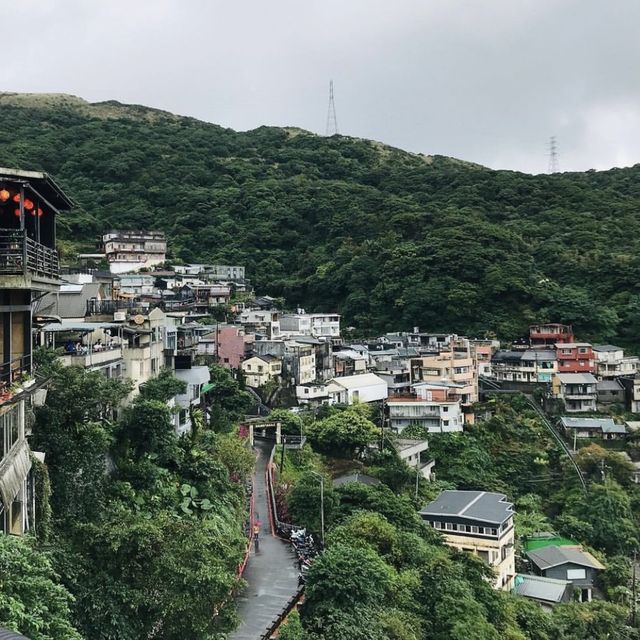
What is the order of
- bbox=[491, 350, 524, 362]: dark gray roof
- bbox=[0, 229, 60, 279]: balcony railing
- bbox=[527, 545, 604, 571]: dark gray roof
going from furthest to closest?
bbox=[491, 350, 524, 362]: dark gray roof → bbox=[527, 545, 604, 571]: dark gray roof → bbox=[0, 229, 60, 279]: balcony railing

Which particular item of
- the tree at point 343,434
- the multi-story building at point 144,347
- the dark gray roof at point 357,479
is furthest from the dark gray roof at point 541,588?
the multi-story building at point 144,347

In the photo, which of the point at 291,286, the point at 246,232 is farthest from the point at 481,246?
the point at 246,232

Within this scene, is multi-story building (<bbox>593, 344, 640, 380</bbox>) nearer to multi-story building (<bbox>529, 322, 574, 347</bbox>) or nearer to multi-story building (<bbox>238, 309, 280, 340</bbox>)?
multi-story building (<bbox>529, 322, 574, 347</bbox>)

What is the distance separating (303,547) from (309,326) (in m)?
42.7

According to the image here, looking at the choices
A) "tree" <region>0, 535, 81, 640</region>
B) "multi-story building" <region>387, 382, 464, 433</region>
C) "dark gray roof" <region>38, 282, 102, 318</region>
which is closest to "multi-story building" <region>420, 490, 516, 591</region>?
"multi-story building" <region>387, 382, 464, 433</region>

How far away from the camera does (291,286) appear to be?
8788 centimetres

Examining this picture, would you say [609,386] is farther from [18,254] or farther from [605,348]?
[18,254]

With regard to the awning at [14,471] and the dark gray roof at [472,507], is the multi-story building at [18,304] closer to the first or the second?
the awning at [14,471]

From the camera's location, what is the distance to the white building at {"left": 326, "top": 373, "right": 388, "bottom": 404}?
52531 mm

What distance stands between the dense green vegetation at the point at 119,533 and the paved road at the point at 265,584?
175cm

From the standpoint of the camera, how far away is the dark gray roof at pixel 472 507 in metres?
36.0

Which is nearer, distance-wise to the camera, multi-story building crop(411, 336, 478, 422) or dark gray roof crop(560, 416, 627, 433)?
dark gray roof crop(560, 416, 627, 433)

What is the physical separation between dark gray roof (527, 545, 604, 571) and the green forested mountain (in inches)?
1360

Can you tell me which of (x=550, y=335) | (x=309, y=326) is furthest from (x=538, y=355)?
(x=309, y=326)
